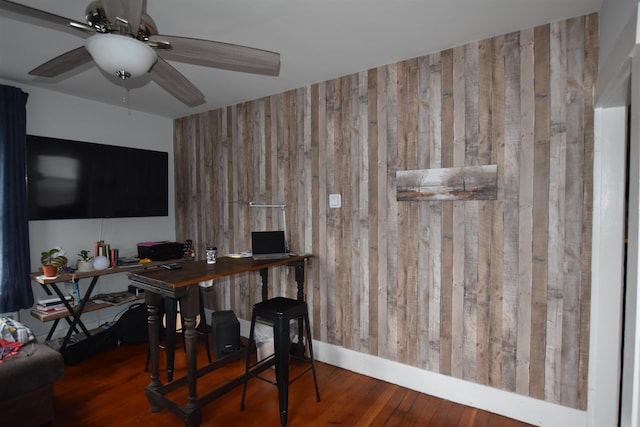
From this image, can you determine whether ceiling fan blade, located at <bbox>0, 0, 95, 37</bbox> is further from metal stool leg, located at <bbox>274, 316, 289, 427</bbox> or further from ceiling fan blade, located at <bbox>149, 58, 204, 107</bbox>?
metal stool leg, located at <bbox>274, 316, 289, 427</bbox>

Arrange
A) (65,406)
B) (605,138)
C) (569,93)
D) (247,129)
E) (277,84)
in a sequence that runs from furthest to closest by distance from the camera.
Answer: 1. (247,129)
2. (277,84)
3. (65,406)
4. (569,93)
5. (605,138)

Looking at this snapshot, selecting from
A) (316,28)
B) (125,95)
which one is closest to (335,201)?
(316,28)

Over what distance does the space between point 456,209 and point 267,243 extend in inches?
61.6

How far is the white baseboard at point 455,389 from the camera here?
6.56ft

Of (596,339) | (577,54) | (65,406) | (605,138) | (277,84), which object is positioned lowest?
(65,406)

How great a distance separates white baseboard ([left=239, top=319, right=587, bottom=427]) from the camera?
200 centimetres

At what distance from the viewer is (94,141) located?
135 inches

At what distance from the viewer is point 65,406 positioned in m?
2.26

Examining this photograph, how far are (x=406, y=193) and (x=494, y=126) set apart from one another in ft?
2.38

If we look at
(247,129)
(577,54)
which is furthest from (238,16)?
(577,54)

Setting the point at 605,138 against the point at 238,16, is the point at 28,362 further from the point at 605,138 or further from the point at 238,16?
the point at 605,138

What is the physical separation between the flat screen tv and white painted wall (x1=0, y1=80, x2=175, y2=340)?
264 millimetres

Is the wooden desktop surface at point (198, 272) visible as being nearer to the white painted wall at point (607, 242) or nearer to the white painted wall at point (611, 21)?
the white painted wall at point (607, 242)

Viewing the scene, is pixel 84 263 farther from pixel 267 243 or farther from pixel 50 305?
pixel 267 243
